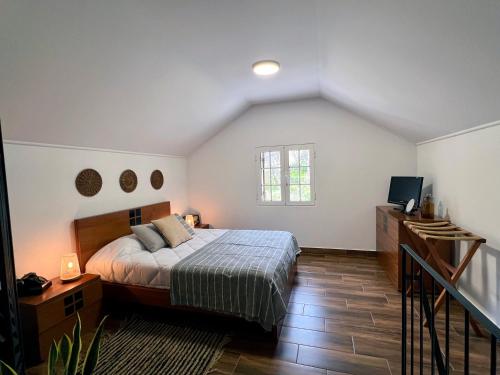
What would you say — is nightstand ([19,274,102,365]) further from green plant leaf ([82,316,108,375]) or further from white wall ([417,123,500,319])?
white wall ([417,123,500,319])

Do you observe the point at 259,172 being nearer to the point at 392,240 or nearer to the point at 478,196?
the point at 392,240

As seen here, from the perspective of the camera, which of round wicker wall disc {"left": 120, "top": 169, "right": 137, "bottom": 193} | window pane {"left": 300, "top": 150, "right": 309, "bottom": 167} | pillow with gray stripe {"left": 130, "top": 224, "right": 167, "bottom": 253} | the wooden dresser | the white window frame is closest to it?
the wooden dresser

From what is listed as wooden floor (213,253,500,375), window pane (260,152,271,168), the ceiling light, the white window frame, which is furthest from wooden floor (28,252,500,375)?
the ceiling light

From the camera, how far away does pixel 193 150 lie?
4.83 meters

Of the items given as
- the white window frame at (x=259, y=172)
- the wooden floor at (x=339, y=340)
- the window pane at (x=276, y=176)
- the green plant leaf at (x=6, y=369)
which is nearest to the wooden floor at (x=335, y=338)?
the wooden floor at (x=339, y=340)

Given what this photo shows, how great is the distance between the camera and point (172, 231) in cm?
320

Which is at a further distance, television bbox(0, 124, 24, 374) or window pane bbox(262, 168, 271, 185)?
window pane bbox(262, 168, 271, 185)

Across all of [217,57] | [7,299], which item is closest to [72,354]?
[7,299]

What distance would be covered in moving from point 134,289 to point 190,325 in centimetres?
67

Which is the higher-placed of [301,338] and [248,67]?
[248,67]

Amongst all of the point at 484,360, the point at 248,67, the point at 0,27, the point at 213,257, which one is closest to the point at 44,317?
the point at 213,257

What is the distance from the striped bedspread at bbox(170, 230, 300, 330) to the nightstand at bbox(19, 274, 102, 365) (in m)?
0.78

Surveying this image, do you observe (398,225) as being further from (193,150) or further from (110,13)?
(193,150)

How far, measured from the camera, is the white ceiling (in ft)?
4.83
